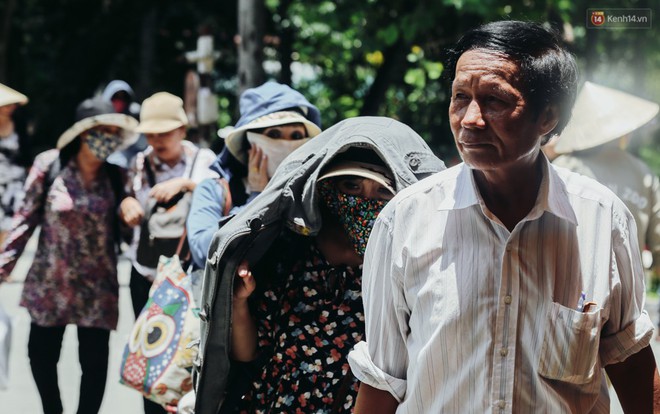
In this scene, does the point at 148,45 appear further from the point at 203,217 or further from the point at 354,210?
the point at 354,210

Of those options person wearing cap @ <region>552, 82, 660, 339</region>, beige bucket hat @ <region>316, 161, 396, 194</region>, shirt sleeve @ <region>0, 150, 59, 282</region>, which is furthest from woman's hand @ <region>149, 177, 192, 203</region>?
beige bucket hat @ <region>316, 161, 396, 194</region>

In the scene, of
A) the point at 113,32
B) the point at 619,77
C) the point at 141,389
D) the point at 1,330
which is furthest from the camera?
the point at 113,32

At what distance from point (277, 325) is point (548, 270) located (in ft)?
4.64

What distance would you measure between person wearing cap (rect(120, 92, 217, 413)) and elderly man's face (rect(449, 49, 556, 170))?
11.7 feet

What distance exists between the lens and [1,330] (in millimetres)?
4609

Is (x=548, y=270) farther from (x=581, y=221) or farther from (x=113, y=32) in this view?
(x=113, y=32)

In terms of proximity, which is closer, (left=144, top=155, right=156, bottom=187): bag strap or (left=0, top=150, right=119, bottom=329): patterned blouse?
(left=0, top=150, right=119, bottom=329): patterned blouse

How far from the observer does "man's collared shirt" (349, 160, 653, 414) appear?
223cm

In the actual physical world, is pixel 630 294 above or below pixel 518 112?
below

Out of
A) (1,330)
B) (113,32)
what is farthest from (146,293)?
(113,32)

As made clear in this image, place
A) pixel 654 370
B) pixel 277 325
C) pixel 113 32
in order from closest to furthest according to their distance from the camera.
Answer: pixel 654 370
pixel 277 325
pixel 113 32

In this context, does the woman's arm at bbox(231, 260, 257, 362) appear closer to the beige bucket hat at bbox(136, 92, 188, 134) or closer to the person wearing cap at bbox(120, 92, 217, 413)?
the person wearing cap at bbox(120, 92, 217, 413)

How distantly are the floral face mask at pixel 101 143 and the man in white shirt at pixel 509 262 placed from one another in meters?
3.87

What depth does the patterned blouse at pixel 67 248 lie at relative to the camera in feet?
19.3
